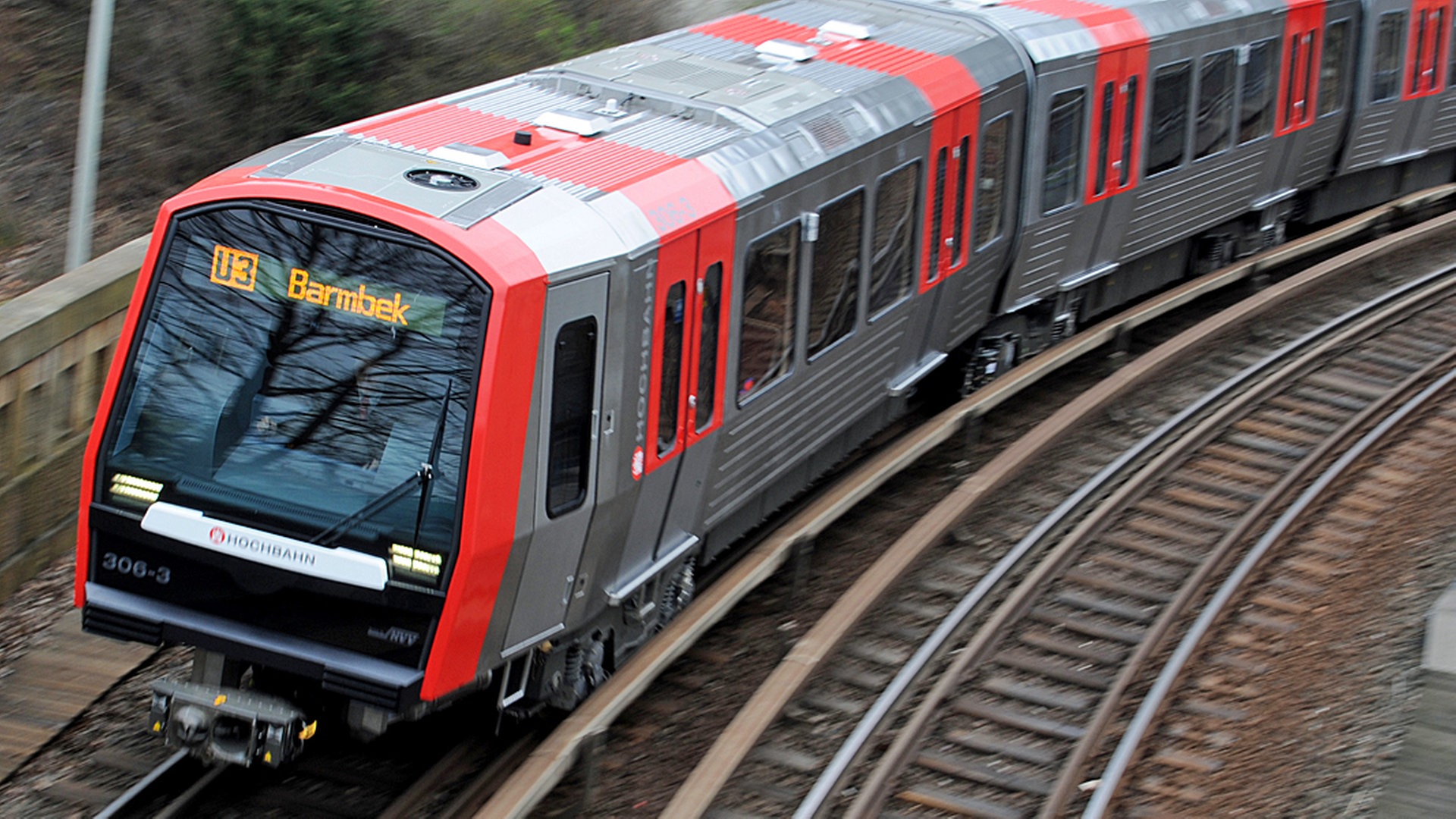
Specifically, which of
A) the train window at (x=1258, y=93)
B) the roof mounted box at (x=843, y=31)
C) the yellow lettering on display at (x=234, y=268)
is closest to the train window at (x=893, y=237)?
the roof mounted box at (x=843, y=31)

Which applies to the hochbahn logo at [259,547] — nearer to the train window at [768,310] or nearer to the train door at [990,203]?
the train window at [768,310]

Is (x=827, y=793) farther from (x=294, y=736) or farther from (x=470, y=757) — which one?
(x=294, y=736)

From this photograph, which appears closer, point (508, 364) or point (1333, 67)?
point (508, 364)

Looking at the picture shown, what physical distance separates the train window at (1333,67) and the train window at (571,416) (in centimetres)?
1215

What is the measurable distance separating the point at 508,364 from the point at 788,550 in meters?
3.55

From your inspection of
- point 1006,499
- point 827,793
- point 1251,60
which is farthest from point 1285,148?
point 827,793

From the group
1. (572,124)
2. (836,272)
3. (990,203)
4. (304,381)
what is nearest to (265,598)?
(304,381)

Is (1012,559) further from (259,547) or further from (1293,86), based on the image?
(1293,86)

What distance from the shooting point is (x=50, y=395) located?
30.8 feet

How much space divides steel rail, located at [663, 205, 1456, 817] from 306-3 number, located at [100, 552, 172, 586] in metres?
2.55

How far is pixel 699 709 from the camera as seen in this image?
9.00 meters

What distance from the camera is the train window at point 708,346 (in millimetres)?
8414

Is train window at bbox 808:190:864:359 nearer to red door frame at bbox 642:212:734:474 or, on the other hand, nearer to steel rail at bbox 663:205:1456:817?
red door frame at bbox 642:212:734:474

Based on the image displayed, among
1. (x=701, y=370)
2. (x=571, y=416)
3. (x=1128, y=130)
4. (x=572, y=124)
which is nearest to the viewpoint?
(x=571, y=416)
